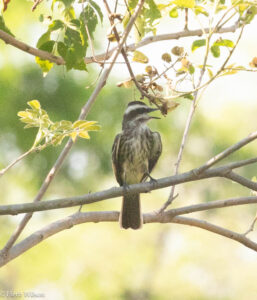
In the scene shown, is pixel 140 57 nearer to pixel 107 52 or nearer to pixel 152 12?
pixel 107 52

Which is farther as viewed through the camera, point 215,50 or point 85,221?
point 85,221

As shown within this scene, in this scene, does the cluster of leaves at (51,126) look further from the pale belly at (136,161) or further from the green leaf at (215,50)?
the pale belly at (136,161)

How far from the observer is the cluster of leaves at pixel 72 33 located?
2.34 metres

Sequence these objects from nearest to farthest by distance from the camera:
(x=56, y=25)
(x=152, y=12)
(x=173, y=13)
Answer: (x=56, y=25)
(x=152, y=12)
(x=173, y=13)

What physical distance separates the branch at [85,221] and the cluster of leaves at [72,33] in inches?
40.7

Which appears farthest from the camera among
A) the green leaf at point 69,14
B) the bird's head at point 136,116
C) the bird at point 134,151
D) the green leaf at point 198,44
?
the bird's head at point 136,116

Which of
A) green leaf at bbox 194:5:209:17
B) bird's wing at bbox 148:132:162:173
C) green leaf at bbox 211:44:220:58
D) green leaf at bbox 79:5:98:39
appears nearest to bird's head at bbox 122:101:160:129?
bird's wing at bbox 148:132:162:173

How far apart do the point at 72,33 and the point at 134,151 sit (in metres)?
2.47

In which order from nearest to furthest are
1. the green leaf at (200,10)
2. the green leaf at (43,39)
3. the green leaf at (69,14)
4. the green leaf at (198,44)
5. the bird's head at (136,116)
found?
the green leaf at (69,14) → the green leaf at (43,39) → the green leaf at (200,10) → the green leaf at (198,44) → the bird's head at (136,116)

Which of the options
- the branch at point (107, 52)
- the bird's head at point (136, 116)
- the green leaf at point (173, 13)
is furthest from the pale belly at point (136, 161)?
the green leaf at point (173, 13)

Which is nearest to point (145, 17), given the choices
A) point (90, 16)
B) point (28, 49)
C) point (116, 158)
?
point (90, 16)

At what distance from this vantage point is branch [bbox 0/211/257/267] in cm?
305

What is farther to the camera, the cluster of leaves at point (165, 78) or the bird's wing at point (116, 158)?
the bird's wing at point (116, 158)

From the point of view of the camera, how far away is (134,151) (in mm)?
4781
